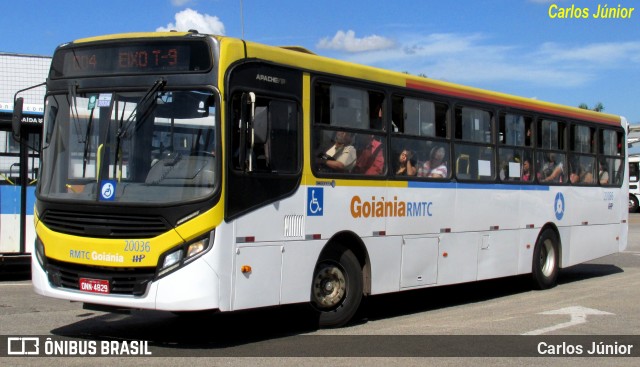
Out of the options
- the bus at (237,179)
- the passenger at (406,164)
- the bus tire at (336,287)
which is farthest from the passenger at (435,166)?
the bus tire at (336,287)

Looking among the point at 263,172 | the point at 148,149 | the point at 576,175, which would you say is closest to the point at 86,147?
the point at 148,149

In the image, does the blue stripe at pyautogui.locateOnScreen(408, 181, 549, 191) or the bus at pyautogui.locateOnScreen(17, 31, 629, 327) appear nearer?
the bus at pyautogui.locateOnScreen(17, 31, 629, 327)

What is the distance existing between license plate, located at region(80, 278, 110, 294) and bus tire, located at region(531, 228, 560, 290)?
846 cm

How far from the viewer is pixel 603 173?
1684 centimetres

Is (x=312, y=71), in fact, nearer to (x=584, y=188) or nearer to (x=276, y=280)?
(x=276, y=280)

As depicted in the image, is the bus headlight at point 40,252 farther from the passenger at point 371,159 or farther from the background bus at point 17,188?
the background bus at point 17,188

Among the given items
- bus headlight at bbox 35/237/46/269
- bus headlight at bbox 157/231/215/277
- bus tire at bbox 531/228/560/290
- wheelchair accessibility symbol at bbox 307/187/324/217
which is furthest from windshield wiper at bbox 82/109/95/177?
bus tire at bbox 531/228/560/290

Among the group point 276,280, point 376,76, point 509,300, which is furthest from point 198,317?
point 509,300

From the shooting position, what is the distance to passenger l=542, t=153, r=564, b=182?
1477 centimetres

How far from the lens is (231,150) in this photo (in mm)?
8562

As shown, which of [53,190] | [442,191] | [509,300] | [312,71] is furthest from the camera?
[509,300]

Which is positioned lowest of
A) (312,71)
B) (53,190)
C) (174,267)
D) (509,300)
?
(509,300)

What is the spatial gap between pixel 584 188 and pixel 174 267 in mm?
10208

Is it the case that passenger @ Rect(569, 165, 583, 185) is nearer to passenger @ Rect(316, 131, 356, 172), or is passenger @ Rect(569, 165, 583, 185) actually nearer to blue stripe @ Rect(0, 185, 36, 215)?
passenger @ Rect(316, 131, 356, 172)
